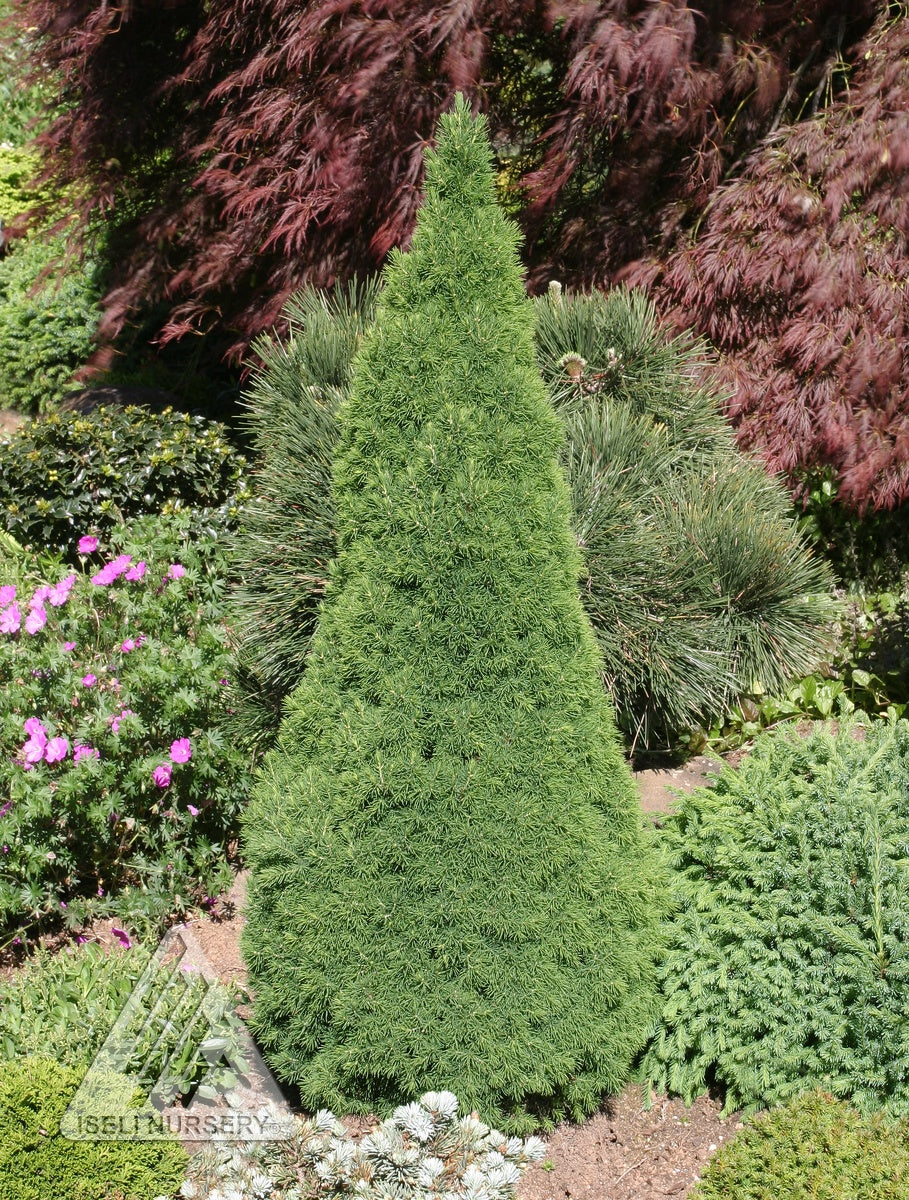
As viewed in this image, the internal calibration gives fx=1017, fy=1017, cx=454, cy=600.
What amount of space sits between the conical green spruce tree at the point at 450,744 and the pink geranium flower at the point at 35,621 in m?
1.53

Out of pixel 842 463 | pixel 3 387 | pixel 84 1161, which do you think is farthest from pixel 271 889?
pixel 3 387

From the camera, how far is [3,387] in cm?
841

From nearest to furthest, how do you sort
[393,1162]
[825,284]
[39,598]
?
[393,1162]
[39,598]
[825,284]

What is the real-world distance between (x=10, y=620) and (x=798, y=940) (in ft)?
8.99

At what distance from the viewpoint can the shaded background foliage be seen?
4.08 metres

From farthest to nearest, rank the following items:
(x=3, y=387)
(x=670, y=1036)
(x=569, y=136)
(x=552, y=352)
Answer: (x=3, y=387) < (x=569, y=136) < (x=552, y=352) < (x=670, y=1036)

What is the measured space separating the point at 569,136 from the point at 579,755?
9.68 ft

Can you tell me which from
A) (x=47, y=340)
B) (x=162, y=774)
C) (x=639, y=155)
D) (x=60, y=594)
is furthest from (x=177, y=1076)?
(x=47, y=340)

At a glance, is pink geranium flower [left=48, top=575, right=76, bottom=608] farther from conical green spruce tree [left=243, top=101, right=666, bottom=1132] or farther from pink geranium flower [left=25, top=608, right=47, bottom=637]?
conical green spruce tree [left=243, top=101, right=666, bottom=1132]

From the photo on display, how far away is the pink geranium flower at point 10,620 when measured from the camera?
11.6ft

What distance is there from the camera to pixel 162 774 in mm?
3389

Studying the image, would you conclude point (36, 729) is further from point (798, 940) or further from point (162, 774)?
point (798, 940)

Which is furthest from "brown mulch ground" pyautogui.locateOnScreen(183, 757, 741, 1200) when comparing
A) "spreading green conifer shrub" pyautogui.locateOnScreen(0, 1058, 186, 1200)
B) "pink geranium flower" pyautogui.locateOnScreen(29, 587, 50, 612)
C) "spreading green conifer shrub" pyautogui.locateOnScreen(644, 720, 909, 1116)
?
"pink geranium flower" pyautogui.locateOnScreen(29, 587, 50, 612)

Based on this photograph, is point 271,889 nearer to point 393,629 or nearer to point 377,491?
point 393,629
